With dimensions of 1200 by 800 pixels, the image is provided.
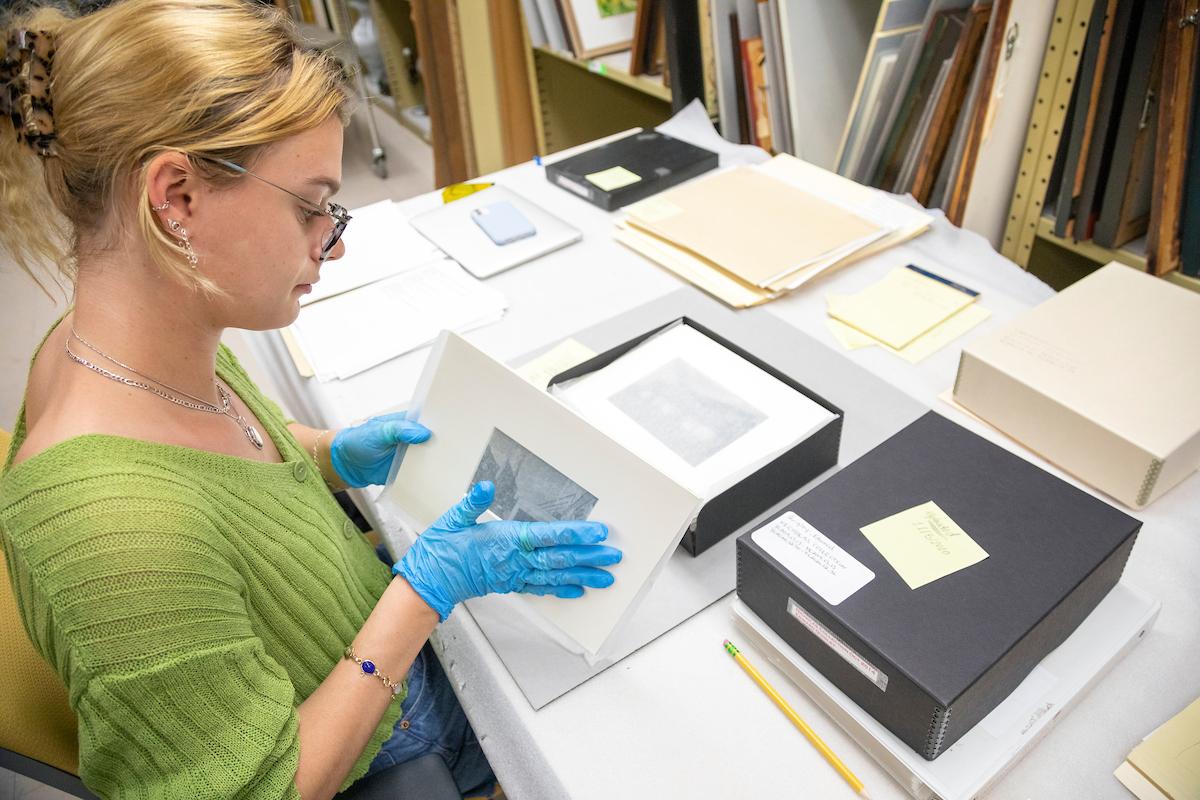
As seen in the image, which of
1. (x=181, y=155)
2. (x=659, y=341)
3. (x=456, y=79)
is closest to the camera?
(x=181, y=155)

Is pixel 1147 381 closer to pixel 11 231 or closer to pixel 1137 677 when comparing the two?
pixel 1137 677

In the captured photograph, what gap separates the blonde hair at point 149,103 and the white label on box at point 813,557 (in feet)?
1.78

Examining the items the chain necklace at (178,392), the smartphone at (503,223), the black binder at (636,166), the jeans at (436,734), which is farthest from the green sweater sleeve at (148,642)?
the black binder at (636,166)

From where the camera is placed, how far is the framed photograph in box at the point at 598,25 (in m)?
2.01

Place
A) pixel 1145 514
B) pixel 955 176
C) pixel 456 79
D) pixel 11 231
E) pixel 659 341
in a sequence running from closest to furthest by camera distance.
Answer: pixel 11 231 → pixel 1145 514 → pixel 659 341 → pixel 955 176 → pixel 456 79

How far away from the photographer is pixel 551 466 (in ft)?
2.33

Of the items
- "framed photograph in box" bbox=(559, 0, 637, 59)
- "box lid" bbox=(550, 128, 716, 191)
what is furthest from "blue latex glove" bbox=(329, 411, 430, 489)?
"framed photograph in box" bbox=(559, 0, 637, 59)

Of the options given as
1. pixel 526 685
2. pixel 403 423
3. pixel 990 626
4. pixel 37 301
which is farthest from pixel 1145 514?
pixel 37 301

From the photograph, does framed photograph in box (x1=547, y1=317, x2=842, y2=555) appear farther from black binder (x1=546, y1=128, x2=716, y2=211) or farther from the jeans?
black binder (x1=546, y1=128, x2=716, y2=211)

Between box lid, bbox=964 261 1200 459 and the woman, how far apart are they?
0.55 meters

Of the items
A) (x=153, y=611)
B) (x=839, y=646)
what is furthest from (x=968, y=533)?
(x=153, y=611)

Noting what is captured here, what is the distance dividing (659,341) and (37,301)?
2.81 metres

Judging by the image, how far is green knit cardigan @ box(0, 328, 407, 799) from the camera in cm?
56

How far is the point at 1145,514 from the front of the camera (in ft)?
2.65
